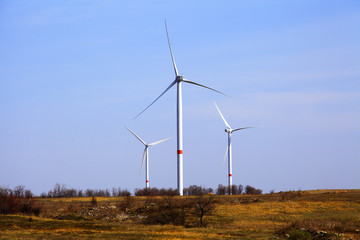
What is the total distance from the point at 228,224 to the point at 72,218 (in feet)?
52.7

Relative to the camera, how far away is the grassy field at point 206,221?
36.8 meters

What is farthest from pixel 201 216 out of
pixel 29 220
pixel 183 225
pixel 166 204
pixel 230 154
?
pixel 230 154

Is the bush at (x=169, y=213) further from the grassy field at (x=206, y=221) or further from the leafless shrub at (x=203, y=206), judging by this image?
the leafless shrub at (x=203, y=206)

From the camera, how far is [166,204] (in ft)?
178

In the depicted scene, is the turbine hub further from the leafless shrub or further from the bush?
the leafless shrub

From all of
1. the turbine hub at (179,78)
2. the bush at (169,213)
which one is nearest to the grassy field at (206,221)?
the bush at (169,213)

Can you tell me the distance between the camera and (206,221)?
50062mm

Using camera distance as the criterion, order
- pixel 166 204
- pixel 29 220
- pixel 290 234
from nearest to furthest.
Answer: pixel 290 234
pixel 29 220
pixel 166 204

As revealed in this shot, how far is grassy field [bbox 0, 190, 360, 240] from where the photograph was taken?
121 ft

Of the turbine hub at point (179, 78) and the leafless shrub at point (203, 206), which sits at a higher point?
the turbine hub at point (179, 78)

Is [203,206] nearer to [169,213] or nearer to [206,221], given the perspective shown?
[206,221]

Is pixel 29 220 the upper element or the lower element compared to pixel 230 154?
lower

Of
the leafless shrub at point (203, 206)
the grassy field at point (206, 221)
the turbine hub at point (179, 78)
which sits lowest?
the grassy field at point (206, 221)

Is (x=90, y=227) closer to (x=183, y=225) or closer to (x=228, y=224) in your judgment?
(x=183, y=225)
